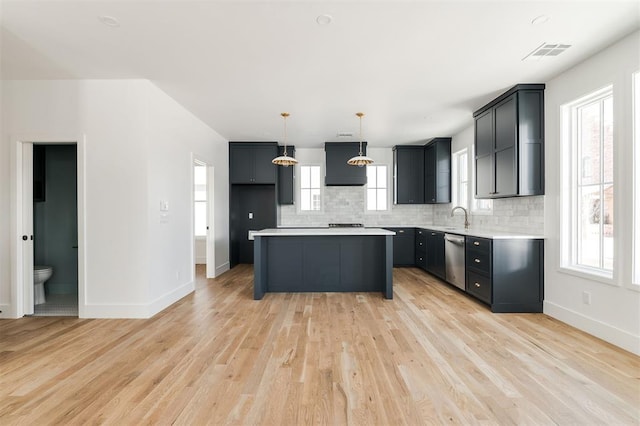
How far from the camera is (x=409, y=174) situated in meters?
7.12

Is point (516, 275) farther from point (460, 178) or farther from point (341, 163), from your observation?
A: point (341, 163)

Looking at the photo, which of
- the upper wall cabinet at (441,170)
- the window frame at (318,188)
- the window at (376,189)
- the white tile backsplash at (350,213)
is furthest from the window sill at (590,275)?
the window frame at (318,188)

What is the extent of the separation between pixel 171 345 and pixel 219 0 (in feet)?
9.37

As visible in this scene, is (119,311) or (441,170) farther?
(441,170)

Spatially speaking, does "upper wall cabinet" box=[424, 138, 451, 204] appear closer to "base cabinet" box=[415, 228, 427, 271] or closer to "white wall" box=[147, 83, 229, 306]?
"base cabinet" box=[415, 228, 427, 271]

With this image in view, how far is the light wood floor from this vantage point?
6.08 ft

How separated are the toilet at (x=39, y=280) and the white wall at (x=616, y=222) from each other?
6.25m

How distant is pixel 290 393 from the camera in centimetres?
205

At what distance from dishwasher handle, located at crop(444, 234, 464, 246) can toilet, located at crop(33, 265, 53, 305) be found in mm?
5678

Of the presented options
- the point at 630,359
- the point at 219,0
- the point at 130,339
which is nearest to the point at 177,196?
the point at 130,339

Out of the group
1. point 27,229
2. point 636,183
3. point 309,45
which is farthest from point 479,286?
point 27,229

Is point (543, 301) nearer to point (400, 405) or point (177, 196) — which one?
point (400, 405)

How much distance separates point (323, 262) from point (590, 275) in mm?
3058

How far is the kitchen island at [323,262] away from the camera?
15.1 feet
